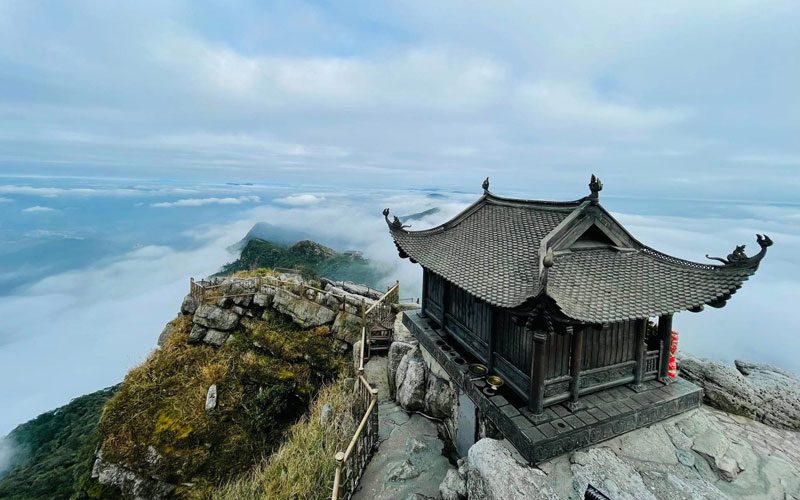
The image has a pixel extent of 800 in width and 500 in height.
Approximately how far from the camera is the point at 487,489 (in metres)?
7.58

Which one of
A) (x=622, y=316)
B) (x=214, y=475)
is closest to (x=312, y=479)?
(x=214, y=475)

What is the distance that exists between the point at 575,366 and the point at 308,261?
56962mm

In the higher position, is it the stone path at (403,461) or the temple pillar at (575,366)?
the temple pillar at (575,366)

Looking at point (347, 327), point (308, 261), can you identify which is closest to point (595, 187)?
point (347, 327)

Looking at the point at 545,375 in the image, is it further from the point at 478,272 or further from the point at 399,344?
the point at 399,344

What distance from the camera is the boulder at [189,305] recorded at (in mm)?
22703

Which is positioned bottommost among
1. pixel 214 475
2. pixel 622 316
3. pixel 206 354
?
pixel 214 475

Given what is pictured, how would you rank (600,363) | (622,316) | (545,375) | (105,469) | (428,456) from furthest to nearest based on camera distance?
(105,469) → (428,456) → (600,363) → (545,375) → (622,316)

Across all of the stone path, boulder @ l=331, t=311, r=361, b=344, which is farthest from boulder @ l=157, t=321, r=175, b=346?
the stone path

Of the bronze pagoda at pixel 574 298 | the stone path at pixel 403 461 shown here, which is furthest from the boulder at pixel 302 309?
the bronze pagoda at pixel 574 298

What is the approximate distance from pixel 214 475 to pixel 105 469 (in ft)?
15.0

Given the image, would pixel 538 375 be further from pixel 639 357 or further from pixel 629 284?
pixel 639 357

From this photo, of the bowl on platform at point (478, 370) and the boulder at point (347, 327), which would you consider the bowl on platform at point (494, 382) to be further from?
the boulder at point (347, 327)

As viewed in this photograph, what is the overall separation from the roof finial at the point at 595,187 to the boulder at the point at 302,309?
1583 centimetres
